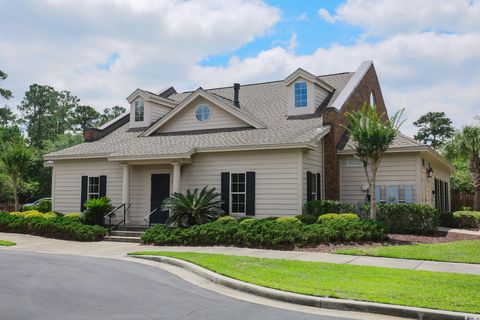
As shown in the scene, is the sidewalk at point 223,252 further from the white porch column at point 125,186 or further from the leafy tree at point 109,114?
the leafy tree at point 109,114

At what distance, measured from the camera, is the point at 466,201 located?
3148 centimetres

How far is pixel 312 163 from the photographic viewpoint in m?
18.2

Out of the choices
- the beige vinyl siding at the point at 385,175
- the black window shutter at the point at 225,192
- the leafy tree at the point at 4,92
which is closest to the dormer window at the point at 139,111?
the black window shutter at the point at 225,192

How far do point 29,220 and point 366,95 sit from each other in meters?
17.0

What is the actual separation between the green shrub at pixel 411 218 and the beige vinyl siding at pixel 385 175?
1.70 m

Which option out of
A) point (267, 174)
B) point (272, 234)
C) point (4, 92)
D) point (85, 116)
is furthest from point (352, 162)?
point (85, 116)

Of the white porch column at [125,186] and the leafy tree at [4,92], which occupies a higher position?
the leafy tree at [4,92]

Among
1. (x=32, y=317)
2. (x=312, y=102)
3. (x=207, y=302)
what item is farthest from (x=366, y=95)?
(x=32, y=317)

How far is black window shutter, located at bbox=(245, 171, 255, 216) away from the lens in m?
17.7

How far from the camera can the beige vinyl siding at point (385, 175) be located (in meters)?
18.2

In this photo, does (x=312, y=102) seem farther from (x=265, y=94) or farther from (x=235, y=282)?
(x=235, y=282)

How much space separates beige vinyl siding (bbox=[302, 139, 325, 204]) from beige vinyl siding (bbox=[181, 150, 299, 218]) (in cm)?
50

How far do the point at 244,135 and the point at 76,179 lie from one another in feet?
28.1

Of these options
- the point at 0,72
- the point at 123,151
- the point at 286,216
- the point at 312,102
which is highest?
the point at 0,72
